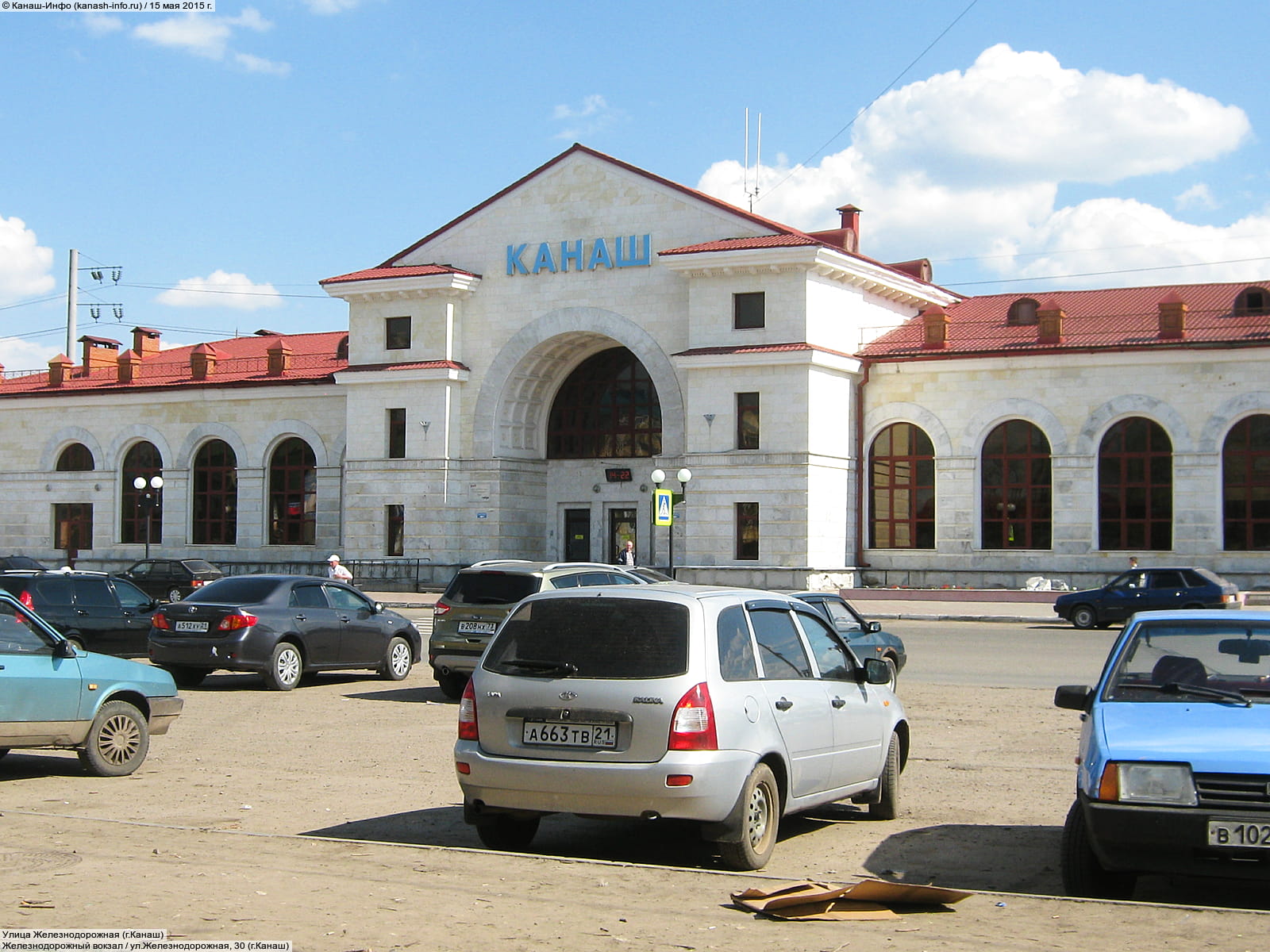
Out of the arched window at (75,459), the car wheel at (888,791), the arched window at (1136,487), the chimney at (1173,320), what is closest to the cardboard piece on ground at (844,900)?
the car wheel at (888,791)

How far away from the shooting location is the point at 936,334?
42031 mm

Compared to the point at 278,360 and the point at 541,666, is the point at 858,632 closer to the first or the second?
the point at 541,666

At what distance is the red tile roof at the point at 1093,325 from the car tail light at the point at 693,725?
3375 centimetres

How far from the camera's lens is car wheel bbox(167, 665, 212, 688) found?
18.5 m

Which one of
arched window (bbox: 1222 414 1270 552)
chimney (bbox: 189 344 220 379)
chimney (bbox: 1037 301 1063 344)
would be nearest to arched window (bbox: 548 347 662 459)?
chimney (bbox: 1037 301 1063 344)

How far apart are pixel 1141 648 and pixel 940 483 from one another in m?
33.8

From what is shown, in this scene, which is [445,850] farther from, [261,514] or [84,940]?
[261,514]

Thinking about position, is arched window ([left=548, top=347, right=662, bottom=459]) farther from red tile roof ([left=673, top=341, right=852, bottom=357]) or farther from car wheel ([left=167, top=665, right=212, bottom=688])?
car wheel ([left=167, top=665, right=212, bottom=688])

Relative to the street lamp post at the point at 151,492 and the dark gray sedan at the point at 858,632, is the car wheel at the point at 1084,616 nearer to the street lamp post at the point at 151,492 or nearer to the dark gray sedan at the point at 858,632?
the dark gray sedan at the point at 858,632

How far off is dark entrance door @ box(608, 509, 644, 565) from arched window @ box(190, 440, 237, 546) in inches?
555

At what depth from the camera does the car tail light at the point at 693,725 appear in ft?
25.2

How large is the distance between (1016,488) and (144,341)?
37.4 metres

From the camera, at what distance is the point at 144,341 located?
2359 inches

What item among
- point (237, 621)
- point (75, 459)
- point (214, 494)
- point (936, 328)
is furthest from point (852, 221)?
point (237, 621)
